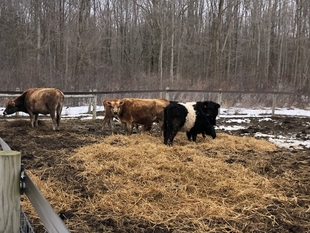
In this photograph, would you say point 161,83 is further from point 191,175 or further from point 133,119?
point 191,175

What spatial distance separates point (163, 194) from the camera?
462 centimetres

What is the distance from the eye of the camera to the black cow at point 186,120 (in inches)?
328

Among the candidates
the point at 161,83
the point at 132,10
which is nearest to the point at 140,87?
the point at 161,83

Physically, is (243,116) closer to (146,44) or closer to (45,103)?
(45,103)

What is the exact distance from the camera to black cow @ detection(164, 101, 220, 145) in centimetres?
833

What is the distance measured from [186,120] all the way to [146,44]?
84.8 feet

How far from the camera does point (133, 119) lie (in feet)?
31.4

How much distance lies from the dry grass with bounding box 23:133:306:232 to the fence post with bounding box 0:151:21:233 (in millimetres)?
1525

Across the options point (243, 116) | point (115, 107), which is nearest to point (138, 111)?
point (115, 107)

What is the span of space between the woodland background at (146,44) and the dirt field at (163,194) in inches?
523

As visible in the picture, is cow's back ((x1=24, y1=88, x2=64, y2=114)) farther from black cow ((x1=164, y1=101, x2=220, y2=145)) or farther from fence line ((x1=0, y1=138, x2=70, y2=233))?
fence line ((x1=0, y1=138, x2=70, y2=233))

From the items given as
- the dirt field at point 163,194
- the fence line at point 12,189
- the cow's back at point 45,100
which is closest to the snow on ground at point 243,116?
the dirt field at point 163,194

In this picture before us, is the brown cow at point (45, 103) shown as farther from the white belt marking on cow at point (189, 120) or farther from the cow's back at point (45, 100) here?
the white belt marking on cow at point (189, 120)

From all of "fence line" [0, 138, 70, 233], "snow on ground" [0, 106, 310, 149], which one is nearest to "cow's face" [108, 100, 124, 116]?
"snow on ground" [0, 106, 310, 149]
